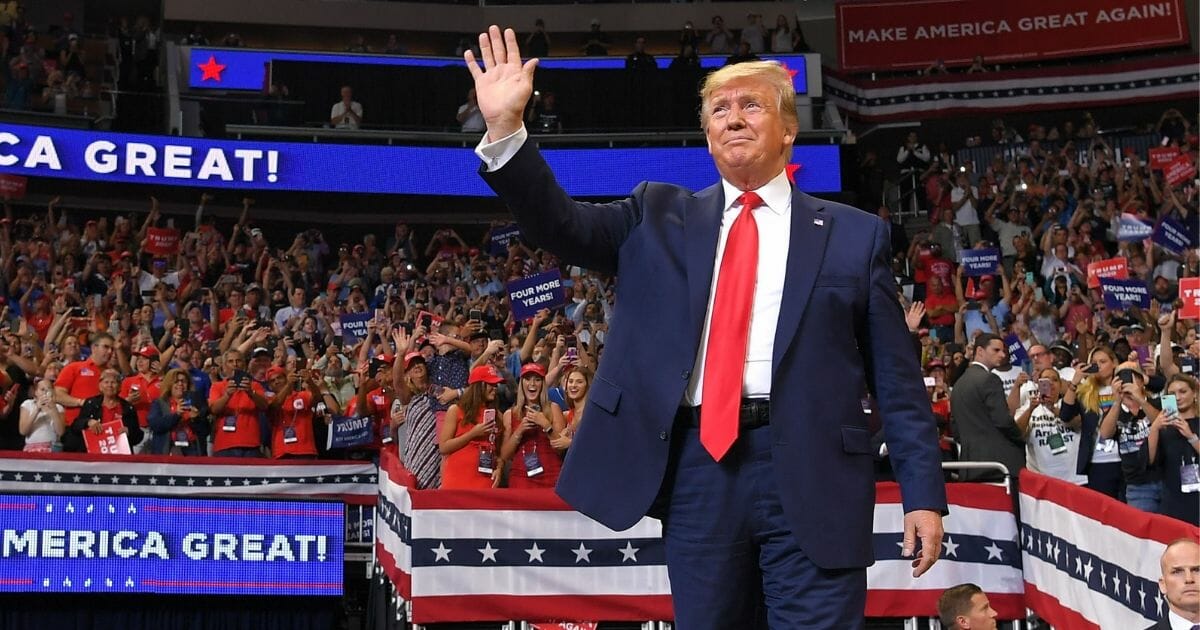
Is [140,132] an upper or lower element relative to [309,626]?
upper

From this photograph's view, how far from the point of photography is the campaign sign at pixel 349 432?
10.6 metres

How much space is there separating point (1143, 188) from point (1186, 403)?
35.1ft

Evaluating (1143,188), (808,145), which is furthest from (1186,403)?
(808,145)

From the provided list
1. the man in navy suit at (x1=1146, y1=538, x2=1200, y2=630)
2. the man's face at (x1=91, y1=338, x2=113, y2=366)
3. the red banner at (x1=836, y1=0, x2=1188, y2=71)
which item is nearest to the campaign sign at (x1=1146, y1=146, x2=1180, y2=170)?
the red banner at (x1=836, y1=0, x2=1188, y2=71)

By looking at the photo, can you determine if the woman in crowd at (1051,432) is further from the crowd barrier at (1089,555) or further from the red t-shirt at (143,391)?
the red t-shirt at (143,391)

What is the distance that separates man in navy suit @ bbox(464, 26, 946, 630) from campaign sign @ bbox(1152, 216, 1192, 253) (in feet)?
42.4

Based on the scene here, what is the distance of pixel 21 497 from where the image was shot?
9.35 m

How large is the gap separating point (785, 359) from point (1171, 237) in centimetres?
1326

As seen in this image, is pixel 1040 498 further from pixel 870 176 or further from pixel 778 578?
Result: pixel 870 176

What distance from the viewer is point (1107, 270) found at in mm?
14086

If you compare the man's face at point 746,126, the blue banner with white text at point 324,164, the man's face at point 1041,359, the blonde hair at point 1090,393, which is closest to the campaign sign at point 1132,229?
the blue banner with white text at point 324,164

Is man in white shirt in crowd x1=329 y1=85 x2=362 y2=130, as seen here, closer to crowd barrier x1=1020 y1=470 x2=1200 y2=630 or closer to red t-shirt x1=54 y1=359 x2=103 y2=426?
red t-shirt x1=54 y1=359 x2=103 y2=426

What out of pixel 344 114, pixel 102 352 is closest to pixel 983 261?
pixel 102 352

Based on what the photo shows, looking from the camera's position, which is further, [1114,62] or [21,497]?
[1114,62]
